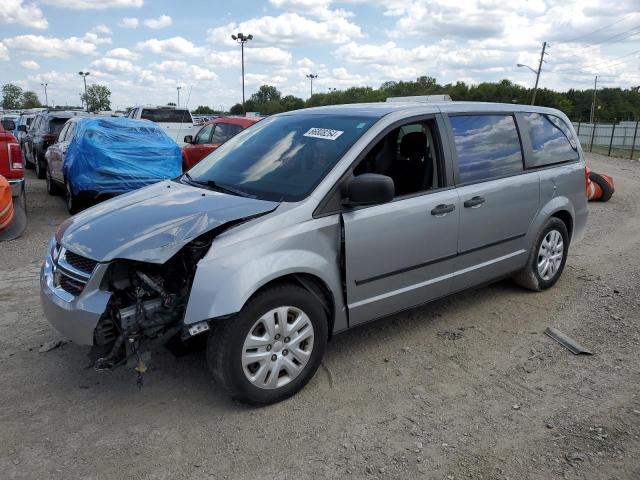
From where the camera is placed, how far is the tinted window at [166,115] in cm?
1631

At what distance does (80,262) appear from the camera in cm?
332

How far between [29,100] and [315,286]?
361 ft

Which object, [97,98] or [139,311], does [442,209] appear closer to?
[139,311]

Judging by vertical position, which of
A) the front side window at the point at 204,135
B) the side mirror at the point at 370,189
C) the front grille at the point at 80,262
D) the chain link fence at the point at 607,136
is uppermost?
the side mirror at the point at 370,189

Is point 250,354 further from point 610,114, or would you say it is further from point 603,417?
point 610,114

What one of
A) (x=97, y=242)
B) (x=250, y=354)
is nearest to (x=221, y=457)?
(x=250, y=354)

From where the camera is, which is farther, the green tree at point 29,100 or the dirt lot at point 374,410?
the green tree at point 29,100

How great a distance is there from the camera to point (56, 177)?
1074cm

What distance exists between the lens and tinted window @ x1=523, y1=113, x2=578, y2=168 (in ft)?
16.9

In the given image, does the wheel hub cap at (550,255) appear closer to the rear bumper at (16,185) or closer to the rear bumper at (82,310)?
the rear bumper at (82,310)

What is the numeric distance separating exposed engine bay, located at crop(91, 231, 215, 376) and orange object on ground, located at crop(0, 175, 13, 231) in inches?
204

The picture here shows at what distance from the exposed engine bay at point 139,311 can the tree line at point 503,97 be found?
2716 inches

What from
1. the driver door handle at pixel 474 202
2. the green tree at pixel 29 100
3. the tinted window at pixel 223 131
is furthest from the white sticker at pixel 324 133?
the green tree at pixel 29 100

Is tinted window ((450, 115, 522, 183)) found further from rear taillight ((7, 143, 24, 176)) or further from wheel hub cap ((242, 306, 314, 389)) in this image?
rear taillight ((7, 143, 24, 176))
